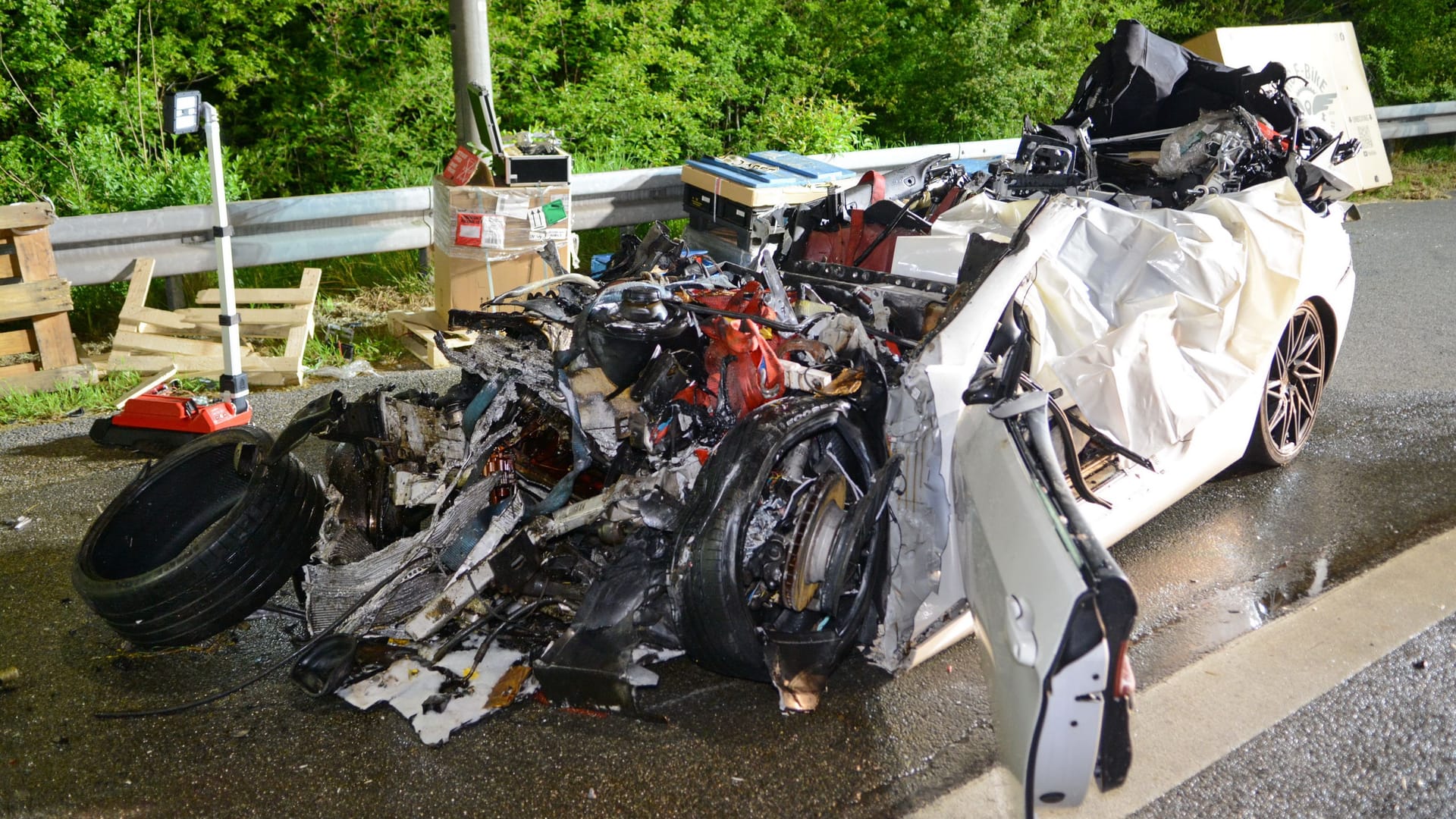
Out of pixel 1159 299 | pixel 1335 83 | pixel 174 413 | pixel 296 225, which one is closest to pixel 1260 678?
pixel 1159 299

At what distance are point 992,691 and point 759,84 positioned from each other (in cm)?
962

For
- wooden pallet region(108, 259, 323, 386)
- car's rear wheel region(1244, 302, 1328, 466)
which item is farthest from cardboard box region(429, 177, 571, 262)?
car's rear wheel region(1244, 302, 1328, 466)

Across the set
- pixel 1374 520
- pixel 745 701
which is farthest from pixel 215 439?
pixel 1374 520

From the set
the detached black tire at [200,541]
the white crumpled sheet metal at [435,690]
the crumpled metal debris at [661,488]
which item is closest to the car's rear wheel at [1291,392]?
the crumpled metal debris at [661,488]

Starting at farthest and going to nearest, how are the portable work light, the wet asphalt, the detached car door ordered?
the portable work light
the wet asphalt
the detached car door

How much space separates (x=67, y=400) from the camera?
5.80 meters

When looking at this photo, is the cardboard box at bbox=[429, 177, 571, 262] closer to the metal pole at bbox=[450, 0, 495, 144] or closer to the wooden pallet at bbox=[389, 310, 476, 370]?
the wooden pallet at bbox=[389, 310, 476, 370]

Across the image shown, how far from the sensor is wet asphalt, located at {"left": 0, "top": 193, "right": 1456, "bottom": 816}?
290cm

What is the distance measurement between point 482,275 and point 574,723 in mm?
3700

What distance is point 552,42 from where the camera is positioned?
33.4 feet

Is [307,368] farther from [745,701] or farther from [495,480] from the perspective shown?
[745,701]

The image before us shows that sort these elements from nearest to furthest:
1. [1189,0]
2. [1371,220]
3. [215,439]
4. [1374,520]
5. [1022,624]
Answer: [1022,624] → [215,439] → [1374,520] → [1371,220] → [1189,0]

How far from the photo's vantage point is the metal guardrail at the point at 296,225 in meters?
6.15

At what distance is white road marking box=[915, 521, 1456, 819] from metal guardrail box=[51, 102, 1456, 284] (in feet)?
16.9
